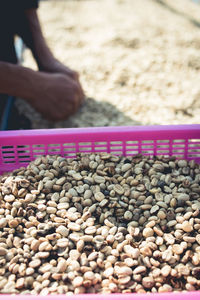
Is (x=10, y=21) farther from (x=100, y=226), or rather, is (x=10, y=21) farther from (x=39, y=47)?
(x=100, y=226)

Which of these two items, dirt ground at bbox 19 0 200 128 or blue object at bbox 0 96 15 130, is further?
dirt ground at bbox 19 0 200 128

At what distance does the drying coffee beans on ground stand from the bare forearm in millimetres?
450

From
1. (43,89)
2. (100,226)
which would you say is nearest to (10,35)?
(43,89)

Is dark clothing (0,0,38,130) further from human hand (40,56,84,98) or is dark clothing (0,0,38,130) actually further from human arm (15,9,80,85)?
human hand (40,56,84,98)

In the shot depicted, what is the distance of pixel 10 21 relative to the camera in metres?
1.75

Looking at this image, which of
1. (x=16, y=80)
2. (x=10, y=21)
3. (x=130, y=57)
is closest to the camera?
(x=16, y=80)

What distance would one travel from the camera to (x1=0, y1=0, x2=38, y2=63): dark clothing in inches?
65.7

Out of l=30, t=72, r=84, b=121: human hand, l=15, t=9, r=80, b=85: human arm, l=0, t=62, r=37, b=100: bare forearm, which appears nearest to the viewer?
l=0, t=62, r=37, b=100: bare forearm

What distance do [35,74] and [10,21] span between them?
42 cm

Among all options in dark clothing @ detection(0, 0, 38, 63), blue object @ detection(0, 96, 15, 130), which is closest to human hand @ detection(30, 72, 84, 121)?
blue object @ detection(0, 96, 15, 130)

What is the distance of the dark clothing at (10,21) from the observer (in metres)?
1.67

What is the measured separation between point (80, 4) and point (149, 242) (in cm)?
265

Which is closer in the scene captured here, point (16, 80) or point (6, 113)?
point (16, 80)

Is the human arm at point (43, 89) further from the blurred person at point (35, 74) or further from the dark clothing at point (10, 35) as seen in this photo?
the dark clothing at point (10, 35)
